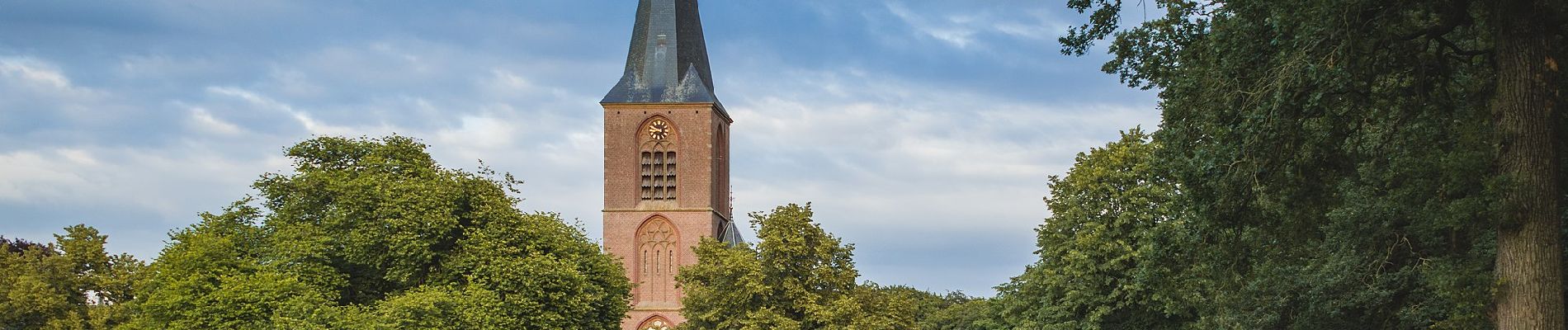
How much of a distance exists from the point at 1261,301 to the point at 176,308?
69.9ft

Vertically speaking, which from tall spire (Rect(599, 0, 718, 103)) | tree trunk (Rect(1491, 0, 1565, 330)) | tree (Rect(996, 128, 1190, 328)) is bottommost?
tree trunk (Rect(1491, 0, 1565, 330))

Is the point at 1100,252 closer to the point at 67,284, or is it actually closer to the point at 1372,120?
the point at 1372,120

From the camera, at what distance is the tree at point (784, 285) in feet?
125

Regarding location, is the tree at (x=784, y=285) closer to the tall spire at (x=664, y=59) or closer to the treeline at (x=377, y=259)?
the treeline at (x=377, y=259)

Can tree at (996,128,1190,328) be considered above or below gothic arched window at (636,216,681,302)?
below

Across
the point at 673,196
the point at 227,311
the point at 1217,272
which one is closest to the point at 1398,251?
the point at 1217,272

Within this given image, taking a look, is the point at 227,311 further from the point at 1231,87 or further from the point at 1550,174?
the point at 1550,174

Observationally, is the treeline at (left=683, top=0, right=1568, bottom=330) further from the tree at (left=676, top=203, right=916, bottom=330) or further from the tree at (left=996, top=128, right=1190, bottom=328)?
the tree at (left=676, top=203, right=916, bottom=330)

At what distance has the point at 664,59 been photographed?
65.3 m

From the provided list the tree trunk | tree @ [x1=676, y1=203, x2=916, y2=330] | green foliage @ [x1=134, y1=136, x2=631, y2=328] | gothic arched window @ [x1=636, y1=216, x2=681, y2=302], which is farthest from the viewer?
gothic arched window @ [x1=636, y1=216, x2=681, y2=302]

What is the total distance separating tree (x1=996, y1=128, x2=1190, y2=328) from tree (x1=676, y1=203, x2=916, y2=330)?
15.3ft

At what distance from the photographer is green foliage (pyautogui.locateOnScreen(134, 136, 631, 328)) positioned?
30.9 m

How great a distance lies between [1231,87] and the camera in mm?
14883

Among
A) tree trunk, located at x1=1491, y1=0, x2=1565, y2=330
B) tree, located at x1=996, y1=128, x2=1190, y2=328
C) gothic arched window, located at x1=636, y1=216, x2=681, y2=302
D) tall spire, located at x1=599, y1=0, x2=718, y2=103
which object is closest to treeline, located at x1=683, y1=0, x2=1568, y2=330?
tree trunk, located at x1=1491, y1=0, x2=1565, y2=330
